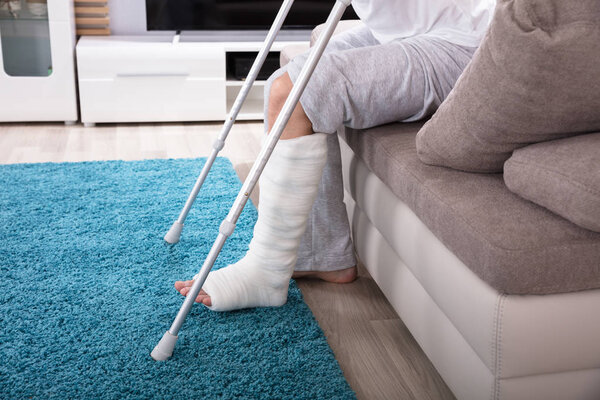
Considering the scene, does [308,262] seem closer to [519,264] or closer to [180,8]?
[519,264]

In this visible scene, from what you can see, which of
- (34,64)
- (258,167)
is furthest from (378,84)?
(34,64)

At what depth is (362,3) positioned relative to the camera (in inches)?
71.3

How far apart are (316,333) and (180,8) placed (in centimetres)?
239

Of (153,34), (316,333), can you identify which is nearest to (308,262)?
(316,333)

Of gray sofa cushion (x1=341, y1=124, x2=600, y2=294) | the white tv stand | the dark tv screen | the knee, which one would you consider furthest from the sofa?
the dark tv screen

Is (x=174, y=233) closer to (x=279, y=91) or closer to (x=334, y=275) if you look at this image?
(x=334, y=275)

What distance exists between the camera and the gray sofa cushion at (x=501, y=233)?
108cm

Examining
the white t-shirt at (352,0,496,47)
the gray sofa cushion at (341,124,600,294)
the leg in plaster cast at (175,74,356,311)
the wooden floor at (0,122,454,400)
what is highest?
the white t-shirt at (352,0,496,47)

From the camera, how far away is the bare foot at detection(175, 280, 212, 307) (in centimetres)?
162

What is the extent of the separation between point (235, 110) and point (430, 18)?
576 millimetres

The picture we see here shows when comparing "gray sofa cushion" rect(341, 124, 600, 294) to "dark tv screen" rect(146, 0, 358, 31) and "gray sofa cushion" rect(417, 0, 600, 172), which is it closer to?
"gray sofa cushion" rect(417, 0, 600, 172)

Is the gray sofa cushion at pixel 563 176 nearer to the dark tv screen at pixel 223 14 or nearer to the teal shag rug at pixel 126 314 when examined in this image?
the teal shag rug at pixel 126 314

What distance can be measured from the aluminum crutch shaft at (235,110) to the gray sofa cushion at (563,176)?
77 centimetres

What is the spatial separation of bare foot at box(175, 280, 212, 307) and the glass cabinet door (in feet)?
6.95
